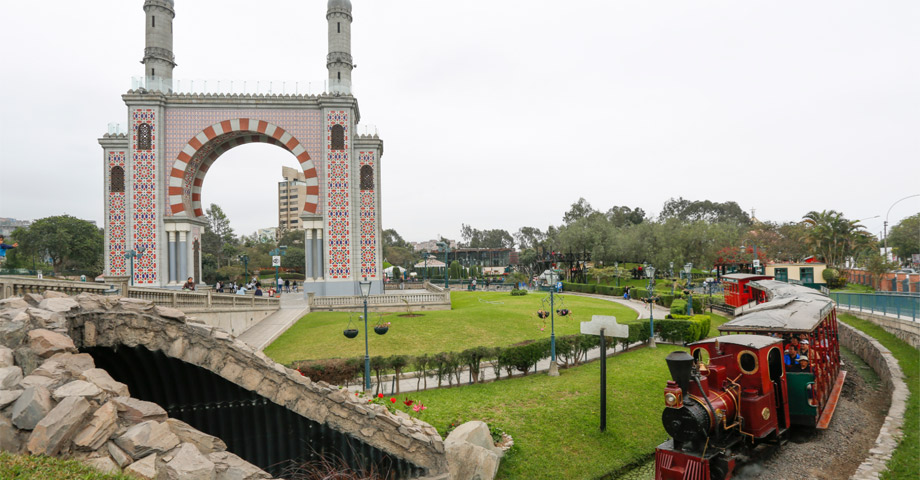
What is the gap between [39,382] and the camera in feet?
16.4

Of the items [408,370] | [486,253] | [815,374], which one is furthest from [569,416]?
[486,253]

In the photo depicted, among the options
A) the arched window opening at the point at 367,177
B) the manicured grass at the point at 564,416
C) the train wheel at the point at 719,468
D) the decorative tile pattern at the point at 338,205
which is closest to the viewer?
the train wheel at the point at 719,468

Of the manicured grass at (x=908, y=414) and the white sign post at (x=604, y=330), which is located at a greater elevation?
the white sign post at (x=604, y=330)

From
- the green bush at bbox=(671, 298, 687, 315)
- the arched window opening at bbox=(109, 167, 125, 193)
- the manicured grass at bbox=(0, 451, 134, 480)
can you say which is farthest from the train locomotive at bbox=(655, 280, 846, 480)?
the arched window opening at bbox=(109, 167, 125, 193)

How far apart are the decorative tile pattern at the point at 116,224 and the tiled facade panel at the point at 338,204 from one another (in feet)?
43.2

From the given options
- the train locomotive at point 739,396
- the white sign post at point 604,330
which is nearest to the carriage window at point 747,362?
the train locomotive at point 739,396

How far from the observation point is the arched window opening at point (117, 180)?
3100cm

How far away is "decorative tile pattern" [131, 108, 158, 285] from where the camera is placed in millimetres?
30641

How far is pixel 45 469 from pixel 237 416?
10.5 feet

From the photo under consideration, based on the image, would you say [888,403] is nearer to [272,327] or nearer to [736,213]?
[272,327]

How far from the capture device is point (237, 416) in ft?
23.9

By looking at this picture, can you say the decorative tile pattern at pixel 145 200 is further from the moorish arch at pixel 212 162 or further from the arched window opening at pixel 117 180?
the arched window opening at pixel 117 180

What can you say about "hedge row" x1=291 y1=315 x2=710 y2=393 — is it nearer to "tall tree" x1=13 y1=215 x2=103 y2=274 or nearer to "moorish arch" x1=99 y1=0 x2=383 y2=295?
"moorish arch" x1=99 y1=0 x2=383 y2=295

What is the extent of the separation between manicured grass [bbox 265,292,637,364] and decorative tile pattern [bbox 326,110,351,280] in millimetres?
6238
